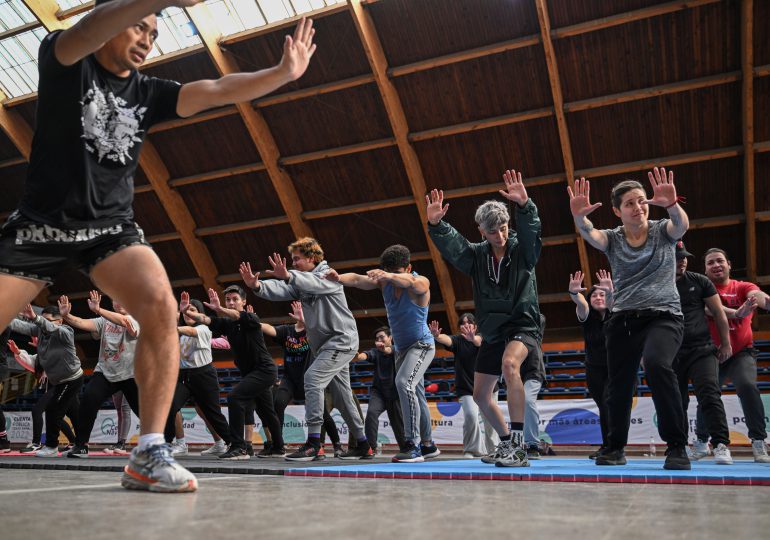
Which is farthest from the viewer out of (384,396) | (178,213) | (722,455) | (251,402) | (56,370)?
(178,213)

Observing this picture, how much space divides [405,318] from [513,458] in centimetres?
228

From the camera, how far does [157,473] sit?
2.57 metres

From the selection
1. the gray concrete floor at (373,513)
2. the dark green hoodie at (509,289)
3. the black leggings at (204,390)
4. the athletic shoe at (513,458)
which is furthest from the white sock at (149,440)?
the black leggings at (204,390)

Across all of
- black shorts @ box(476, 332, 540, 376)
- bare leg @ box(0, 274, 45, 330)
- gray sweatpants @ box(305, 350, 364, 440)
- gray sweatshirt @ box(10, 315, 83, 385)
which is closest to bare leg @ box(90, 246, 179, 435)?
bare leg @ box(0, 274, 45, 330)

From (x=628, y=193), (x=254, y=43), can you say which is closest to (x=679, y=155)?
(x=254, y=43)

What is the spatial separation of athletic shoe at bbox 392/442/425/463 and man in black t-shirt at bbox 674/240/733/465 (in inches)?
99.0

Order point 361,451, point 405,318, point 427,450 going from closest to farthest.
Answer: point 405,318 < point 427,450 < point 361,451

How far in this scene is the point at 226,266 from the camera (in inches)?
809

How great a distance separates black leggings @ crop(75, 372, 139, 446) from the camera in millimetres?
7969

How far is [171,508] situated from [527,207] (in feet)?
12.1

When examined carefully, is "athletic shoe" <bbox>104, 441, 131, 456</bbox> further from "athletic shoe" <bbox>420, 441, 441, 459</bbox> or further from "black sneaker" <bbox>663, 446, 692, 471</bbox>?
"black sneaker" <bbox>663, 446, 692, 471</bbox>

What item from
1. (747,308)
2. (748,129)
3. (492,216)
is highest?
(748,129)

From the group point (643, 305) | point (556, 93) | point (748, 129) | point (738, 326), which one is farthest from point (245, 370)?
point (748, 129)

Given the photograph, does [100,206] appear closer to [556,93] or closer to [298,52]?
[298,52]
